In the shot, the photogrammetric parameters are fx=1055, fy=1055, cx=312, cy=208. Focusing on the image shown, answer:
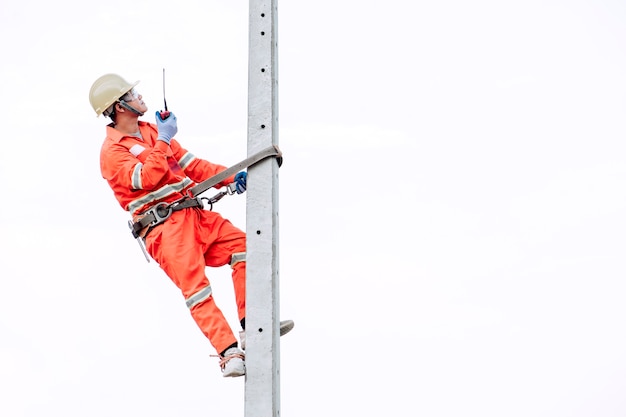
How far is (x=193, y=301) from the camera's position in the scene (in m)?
7.24

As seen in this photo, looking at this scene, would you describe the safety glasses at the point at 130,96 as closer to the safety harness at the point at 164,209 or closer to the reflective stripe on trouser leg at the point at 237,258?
the safety harness at the point at 164,209

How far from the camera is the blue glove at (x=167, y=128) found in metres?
7.39

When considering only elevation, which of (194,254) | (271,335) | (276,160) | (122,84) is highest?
(122,84)

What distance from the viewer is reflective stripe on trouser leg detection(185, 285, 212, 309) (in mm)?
7236

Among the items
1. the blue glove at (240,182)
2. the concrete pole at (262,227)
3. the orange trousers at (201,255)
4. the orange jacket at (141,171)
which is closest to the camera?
the concrete pole at (262,227)

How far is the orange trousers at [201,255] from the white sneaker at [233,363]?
0.07m

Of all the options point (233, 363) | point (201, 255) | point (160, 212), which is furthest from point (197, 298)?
point (160, 212)

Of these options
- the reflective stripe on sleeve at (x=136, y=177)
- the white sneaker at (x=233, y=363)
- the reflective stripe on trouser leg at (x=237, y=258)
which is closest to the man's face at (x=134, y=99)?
the reflective stripe on sleeve at (x=136, y=177)

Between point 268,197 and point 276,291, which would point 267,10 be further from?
point 276,291

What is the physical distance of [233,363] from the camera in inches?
272

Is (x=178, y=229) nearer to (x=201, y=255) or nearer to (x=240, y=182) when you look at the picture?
(x=201, y=255)

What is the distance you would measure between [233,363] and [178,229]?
110 cm

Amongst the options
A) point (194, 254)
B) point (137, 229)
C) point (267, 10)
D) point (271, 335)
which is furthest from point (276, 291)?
point (267, 10)

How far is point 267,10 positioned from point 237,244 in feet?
5.49
